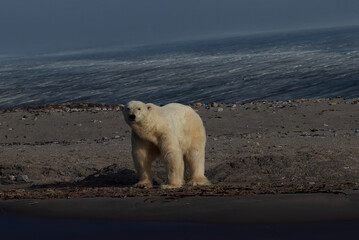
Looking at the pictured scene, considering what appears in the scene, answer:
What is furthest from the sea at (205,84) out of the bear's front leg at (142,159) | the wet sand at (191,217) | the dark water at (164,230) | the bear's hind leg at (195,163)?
the dark water at (164,230)

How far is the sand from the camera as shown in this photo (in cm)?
892

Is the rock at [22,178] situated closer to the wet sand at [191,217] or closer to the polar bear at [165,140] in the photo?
the polar bear at [165,140]

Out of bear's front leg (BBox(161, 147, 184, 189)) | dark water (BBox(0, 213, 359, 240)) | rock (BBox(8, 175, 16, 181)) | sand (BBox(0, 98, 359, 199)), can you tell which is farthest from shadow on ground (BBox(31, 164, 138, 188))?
dark water (BBox(0, 213, 359, 240))

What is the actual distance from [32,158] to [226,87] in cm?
2175

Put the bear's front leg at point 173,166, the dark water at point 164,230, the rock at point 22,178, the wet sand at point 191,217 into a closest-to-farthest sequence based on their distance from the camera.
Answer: the dark water at point 164,230
the wet sand at point 191,217
the bear's front leg at point 173,166
the rock at point 22,178

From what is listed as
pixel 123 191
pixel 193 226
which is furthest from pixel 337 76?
pixel 193 226

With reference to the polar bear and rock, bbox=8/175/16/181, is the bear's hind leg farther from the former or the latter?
rock, bbox=8/175/16/181

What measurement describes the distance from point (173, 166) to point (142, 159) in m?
0.44

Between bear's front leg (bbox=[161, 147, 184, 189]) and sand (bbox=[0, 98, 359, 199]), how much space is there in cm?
31

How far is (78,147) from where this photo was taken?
1434 centimetres

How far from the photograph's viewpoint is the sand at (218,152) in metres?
8.92

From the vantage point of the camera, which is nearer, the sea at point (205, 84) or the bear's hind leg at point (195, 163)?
the bear's hind leg at point (195, 163)

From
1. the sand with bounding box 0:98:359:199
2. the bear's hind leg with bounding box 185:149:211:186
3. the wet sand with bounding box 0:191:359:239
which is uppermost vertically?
the wet sand with bounding box 0:191:359:239

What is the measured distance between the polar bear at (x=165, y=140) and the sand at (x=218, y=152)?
14.3 inches
